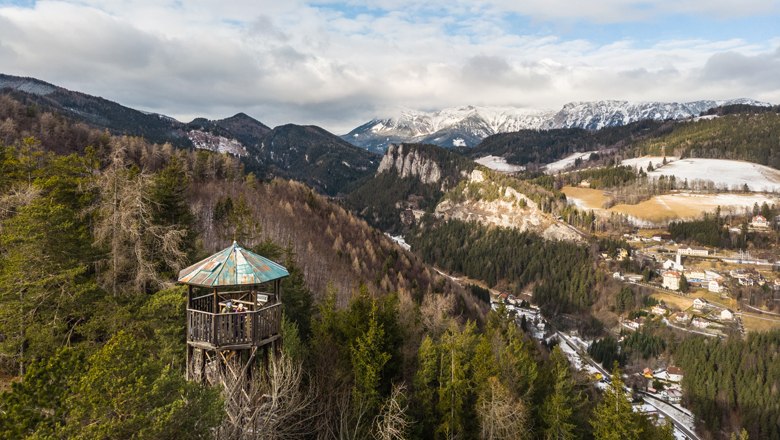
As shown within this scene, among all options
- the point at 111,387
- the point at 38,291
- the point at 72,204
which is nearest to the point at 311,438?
the point at 111,387

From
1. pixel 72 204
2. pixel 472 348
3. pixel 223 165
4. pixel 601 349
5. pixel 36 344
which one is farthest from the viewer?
pixel 223 165

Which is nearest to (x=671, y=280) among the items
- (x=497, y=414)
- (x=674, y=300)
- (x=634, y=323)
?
(x=674, y=300)

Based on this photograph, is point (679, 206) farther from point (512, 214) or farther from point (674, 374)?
point (674, 374)

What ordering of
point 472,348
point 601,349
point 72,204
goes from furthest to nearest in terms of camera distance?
1. point 601,349
2. point 472,348
3. point 72,204

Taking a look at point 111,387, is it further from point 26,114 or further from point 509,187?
point 509,187

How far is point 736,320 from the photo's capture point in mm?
101625

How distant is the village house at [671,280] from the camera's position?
119250 mm

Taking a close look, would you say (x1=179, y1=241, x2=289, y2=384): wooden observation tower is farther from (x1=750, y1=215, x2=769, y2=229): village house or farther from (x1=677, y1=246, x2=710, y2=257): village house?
(x1=750, y1=215, x2=769, y2=229): village house

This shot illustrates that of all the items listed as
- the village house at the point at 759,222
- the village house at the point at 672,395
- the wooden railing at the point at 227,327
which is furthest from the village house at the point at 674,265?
the wooden railing at the point at 227,327

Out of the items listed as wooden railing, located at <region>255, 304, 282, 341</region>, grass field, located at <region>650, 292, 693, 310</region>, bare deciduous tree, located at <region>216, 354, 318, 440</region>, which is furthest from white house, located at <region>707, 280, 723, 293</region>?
wooden railing, located at <region>255, 304, 282, 341</region>

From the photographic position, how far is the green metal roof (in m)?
14.2

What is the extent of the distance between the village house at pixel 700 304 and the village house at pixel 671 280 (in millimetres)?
8143

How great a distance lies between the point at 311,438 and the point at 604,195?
680ft

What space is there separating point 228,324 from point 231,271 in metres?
1.73
